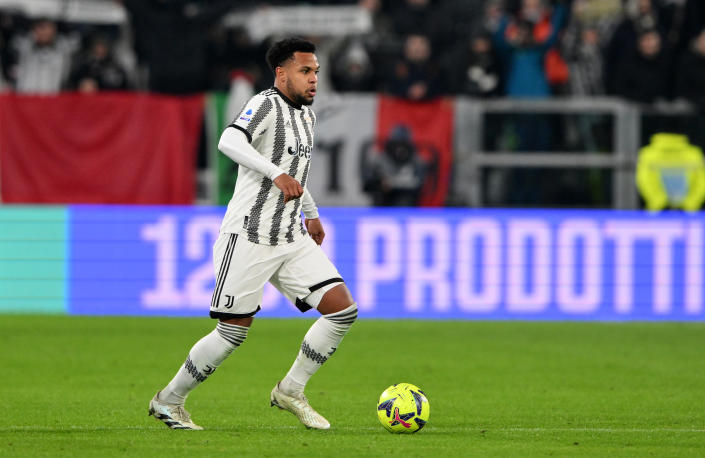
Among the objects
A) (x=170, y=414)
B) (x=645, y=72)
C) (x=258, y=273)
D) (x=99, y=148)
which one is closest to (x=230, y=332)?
(x=258, y=273)

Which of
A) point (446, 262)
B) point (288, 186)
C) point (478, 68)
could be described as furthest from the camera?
point (478, 68)

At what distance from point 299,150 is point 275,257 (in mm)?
629

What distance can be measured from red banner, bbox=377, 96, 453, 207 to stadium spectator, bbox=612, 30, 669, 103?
221 cm

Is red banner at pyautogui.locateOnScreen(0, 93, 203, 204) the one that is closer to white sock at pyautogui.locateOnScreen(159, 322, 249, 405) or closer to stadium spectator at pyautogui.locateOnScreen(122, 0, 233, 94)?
stadium spectator at pyautogui.locateOnScreen(122, 0, 233, 94)

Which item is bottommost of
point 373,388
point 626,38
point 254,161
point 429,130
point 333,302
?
point 373,388

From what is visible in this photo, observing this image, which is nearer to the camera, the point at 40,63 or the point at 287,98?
Answer: the point at 287,98

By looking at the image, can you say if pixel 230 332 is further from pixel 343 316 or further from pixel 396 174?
pixel 396 174

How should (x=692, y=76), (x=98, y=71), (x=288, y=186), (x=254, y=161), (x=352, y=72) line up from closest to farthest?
(x=288, y=186), (x=254, y=161), (x=692, y=76), (x=98, y=71), (x=352, y=72)

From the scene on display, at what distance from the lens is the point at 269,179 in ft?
25.4

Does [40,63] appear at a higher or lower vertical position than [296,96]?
higher

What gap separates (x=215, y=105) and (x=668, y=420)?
936 cm

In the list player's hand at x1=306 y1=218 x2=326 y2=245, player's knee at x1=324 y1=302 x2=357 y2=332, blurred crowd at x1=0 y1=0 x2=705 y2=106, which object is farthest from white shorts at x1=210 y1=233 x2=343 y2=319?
blurred crowd at x1=0 y1=0 x2=705 y2=106

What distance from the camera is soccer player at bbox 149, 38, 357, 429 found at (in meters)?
7.78

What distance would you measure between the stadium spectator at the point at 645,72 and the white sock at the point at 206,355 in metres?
10.2
